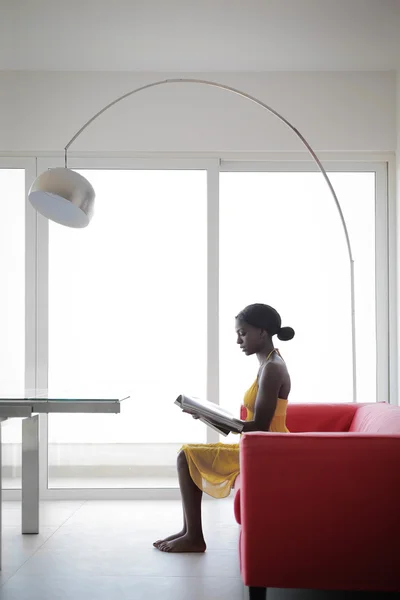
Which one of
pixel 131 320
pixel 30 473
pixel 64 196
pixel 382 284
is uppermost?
pixel 64 196

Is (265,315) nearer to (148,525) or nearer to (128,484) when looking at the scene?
(148,525)

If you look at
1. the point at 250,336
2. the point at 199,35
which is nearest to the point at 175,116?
the point at 199,35

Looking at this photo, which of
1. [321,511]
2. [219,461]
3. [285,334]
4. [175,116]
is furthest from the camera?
[175,116]

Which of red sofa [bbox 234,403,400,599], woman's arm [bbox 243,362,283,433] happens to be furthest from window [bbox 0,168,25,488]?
red sofa [bbox 234,403,400,599]

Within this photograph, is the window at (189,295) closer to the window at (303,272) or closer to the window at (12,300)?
the window at (303,272)

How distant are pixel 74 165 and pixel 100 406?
2258 millimetres

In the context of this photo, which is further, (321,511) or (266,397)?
(266,397)

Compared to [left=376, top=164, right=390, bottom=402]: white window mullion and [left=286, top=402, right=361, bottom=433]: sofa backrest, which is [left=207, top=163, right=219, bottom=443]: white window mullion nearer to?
[left=286, top=402, right=361, bottom=433]: sofa backrest

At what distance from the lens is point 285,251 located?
4.94m

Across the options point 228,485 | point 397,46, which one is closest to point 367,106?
point 397,46

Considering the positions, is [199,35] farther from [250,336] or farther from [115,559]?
[115,559]

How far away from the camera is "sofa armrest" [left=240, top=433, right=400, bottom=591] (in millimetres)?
2594

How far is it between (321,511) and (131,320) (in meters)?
2.53

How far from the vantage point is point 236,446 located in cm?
349
